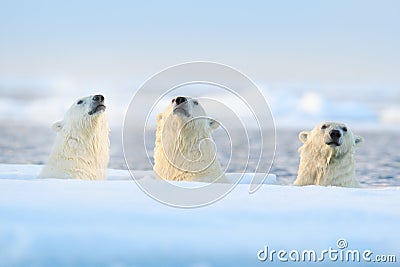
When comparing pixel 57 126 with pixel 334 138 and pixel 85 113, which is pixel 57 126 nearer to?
pixel 85 113

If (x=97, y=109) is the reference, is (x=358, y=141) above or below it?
above

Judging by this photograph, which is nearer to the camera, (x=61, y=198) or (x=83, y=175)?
(x=61, y=198)

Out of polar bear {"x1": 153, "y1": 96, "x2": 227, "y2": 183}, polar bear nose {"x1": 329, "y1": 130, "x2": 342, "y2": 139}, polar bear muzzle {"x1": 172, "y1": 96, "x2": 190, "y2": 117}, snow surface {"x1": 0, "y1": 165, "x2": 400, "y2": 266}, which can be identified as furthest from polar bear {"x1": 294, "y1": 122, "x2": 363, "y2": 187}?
snow surface {"x1": 0, "y1": 165, "x2": 400, "y2": 266}

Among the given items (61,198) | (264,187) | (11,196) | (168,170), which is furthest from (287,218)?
(168,170)

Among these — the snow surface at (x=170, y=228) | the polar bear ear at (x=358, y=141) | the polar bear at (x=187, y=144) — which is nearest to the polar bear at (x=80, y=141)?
the polar bear at (x=187, y=144)

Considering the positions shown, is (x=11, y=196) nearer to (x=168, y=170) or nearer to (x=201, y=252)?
(x=201, y=252)

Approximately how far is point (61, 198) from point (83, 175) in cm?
190

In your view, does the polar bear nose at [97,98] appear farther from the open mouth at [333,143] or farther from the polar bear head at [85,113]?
the open mouth at [333,143]

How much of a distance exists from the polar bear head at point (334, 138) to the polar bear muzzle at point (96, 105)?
221cm

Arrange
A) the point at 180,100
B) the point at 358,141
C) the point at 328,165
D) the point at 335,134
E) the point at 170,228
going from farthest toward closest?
the point at 358,141 < the point at 328,165 < the point at 335,134 < the point at 180,100 < the point at 170,228

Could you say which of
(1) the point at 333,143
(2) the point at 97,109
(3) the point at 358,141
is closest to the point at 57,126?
(2) the point at 97,109

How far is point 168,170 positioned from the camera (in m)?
6.94

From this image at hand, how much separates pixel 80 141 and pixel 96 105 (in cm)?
38

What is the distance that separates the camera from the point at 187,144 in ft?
22.5
